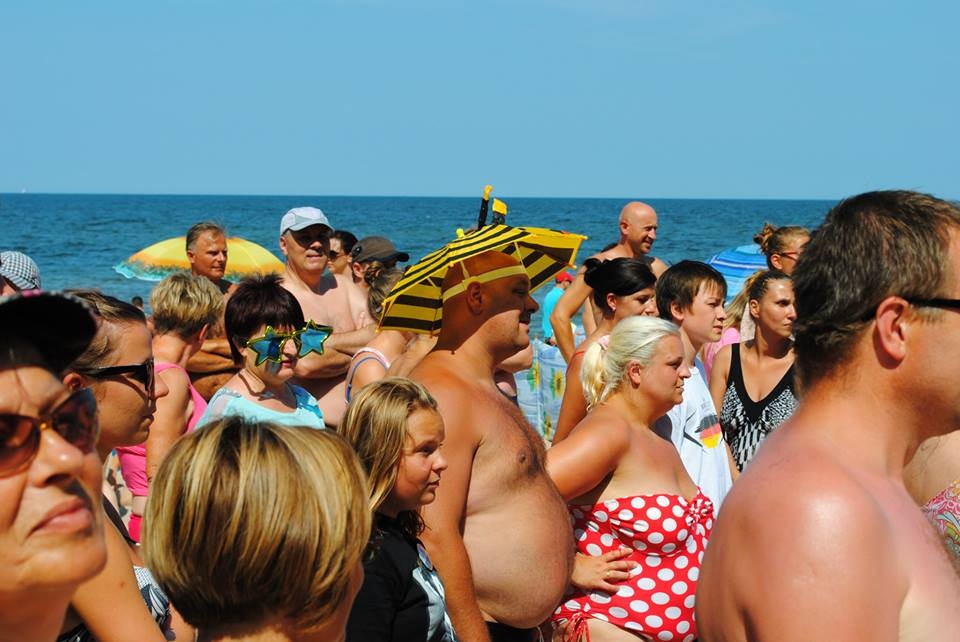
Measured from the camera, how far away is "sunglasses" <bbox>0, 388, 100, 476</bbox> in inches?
52.6

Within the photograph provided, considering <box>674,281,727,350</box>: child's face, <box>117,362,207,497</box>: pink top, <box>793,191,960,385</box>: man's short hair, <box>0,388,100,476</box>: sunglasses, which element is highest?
<box>793,191,960,385</box>: man's short hair

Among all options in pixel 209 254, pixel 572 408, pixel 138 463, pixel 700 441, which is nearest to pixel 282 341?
pixel 138 463

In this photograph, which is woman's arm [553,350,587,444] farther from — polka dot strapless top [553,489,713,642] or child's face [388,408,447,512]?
child's face [388,408,447,512]

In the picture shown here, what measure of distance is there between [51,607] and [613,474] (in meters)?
3.01

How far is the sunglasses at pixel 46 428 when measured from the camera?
134 centimetres

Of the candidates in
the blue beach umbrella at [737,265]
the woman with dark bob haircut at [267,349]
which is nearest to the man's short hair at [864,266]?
the woman with dark bob haircut at [267,349]

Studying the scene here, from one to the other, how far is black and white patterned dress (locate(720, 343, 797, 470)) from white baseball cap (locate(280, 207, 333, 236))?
290cm

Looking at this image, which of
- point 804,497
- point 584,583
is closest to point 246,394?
point 584,583

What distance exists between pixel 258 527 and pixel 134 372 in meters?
1.23

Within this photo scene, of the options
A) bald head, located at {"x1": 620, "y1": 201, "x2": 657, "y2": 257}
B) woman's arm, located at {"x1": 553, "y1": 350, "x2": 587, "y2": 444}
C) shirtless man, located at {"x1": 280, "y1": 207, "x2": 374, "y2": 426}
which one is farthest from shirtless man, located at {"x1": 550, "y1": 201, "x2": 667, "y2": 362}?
woman's arm, located at {"x1": 553, "y1": 350, "x2": 587, "y2": 444}

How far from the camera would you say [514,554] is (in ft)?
11.9

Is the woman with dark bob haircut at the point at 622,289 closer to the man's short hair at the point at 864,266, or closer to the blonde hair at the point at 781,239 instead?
the blonde hair at the point at 781,239

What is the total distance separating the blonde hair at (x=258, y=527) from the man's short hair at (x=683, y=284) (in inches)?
175

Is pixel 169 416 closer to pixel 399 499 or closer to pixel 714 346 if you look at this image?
pixel 399 499
